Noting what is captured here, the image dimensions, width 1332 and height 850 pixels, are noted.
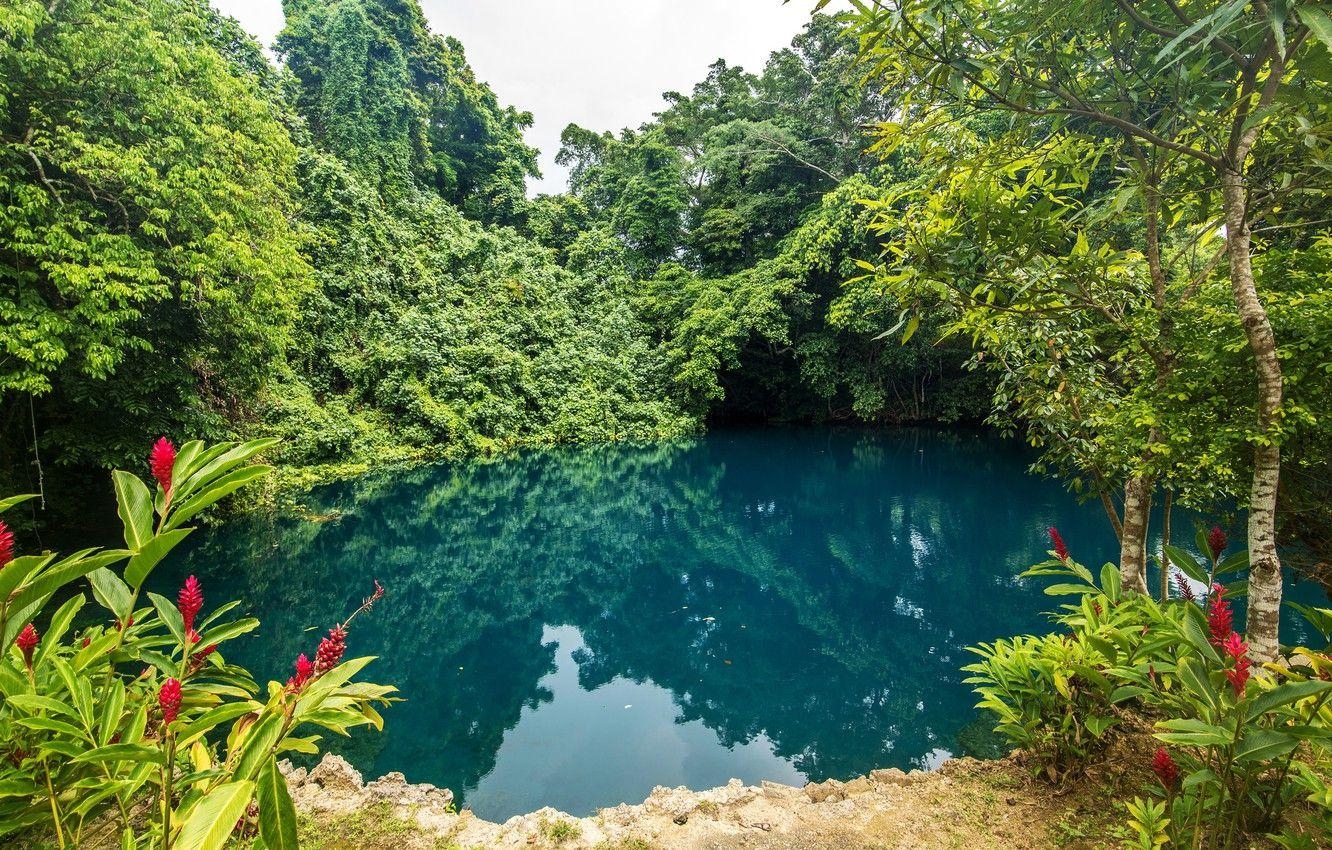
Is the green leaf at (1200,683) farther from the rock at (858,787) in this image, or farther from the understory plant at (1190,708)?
the rock at (858,787)

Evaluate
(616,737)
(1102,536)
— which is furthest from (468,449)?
(1102,536)

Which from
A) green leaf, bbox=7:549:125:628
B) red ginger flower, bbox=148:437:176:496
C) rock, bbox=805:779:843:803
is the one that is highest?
red ginger flower, bbox=148:437:176:496

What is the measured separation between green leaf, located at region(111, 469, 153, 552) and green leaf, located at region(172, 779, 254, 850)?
18.5 inches

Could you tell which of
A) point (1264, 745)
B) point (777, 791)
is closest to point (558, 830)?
point (777, 791)

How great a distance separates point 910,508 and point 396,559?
814 cm

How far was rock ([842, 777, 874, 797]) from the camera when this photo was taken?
2859 mm

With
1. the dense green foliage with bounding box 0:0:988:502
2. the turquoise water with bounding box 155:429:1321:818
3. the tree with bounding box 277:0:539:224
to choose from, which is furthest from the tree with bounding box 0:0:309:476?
the tree with bounding box 277:0:539:224

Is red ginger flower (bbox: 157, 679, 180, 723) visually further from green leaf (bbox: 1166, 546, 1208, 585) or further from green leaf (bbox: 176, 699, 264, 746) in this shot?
green leaf (bbox: 1166, 546, 1208, 585)

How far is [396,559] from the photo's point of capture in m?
7.51

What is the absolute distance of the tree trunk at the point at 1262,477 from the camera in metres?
1.82

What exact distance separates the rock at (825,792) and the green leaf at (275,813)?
2565 mm

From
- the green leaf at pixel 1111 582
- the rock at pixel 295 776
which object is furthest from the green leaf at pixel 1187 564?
the rock at pixel 295 776

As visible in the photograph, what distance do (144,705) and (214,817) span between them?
72 centimetres

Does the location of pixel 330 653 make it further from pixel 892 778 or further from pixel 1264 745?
pixel 892 778
